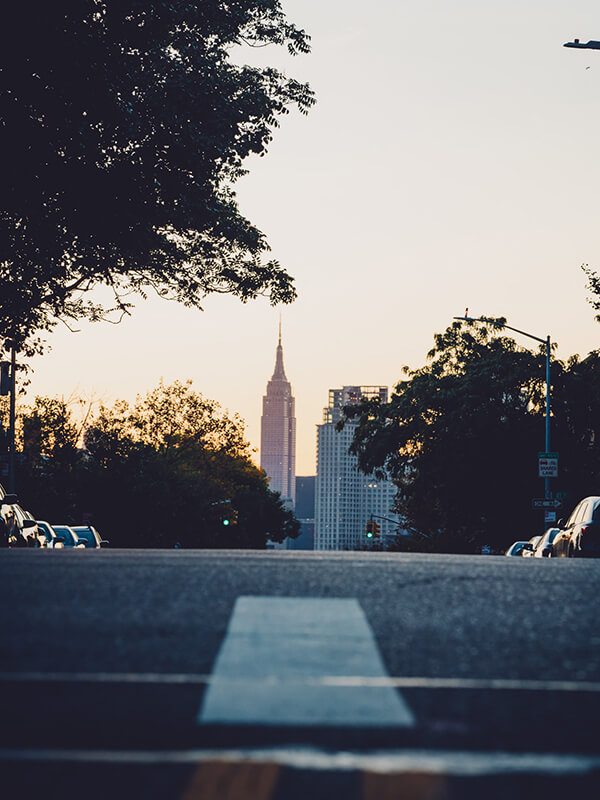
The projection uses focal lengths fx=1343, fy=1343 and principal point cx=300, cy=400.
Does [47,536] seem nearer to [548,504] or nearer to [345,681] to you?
[548,504]

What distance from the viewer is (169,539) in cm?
8106

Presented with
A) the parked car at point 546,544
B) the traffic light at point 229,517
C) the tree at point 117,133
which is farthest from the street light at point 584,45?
the traffic light at point 229,517

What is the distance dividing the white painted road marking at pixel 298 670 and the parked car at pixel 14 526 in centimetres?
1796

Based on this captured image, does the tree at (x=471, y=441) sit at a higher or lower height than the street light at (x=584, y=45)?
lower

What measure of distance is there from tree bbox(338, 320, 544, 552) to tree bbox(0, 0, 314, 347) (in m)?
29.2

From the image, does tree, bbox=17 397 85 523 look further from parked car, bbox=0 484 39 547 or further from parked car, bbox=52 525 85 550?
parked car, bbox=0 484 39 547

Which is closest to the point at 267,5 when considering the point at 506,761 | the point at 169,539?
the point at 506,761

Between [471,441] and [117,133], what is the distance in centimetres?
3457

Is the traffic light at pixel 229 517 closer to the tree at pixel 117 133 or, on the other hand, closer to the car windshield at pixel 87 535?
the car windshield at pixel 87 535

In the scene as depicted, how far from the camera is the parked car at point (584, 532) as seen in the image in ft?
74.2

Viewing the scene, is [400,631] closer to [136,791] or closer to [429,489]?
[136,791]

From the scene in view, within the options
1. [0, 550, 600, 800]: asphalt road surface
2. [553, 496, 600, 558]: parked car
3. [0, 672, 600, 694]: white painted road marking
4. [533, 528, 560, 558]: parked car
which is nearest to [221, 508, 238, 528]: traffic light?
[533, 528, 560, 558]: parked car

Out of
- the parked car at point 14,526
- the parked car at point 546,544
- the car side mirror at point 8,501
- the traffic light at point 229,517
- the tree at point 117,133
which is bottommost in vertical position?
the traffic light at point 229,517

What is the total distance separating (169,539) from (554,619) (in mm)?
75622
